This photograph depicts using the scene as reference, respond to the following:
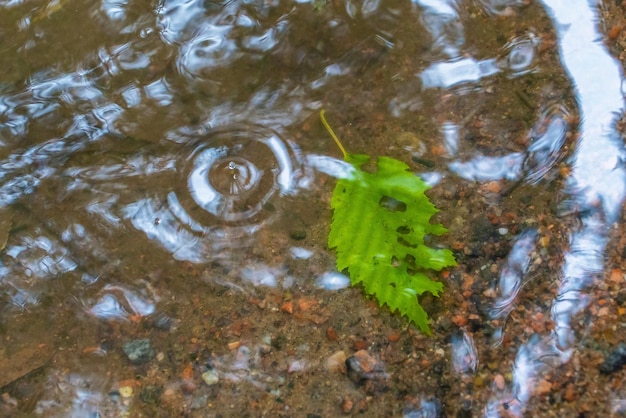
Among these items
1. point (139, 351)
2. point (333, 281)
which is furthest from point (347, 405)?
point (139, 351)

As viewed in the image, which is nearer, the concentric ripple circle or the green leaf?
the green leaf

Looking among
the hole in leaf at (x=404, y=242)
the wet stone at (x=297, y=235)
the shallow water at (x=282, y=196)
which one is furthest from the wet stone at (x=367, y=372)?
the wet stone at (x=297, y=235)

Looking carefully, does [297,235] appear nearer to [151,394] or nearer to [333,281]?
[333,281]

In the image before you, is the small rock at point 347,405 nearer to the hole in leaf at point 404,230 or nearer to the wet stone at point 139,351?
the hole in leaf at point 404,230

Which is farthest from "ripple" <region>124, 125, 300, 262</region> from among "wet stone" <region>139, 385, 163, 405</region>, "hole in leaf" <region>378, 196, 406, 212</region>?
"wet stone" <region>139, 385, 163, 405</region>

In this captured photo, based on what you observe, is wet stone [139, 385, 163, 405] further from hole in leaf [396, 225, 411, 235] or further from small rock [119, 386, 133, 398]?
hole in leaf [396, 225, 411, 235]

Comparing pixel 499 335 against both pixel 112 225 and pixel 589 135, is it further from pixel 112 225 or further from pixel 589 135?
pixel 112 225

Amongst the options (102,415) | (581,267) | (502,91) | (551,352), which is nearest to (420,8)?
(502,91)
